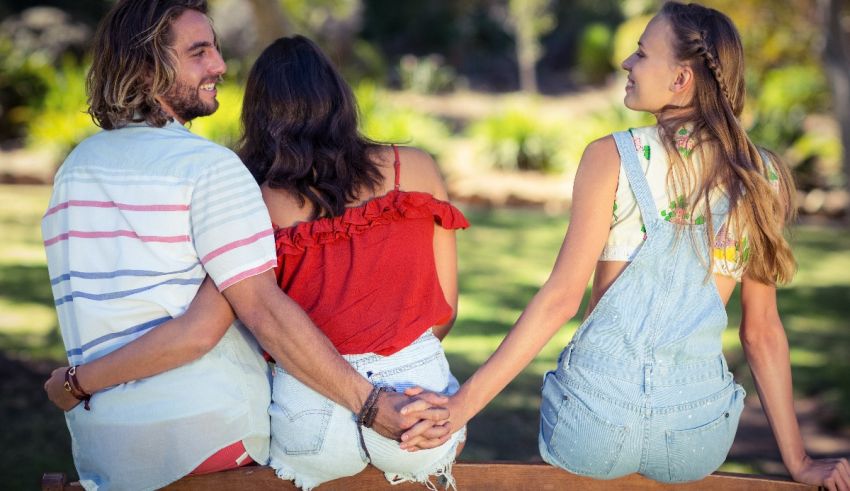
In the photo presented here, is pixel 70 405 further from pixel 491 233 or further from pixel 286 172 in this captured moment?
pixel 491 233

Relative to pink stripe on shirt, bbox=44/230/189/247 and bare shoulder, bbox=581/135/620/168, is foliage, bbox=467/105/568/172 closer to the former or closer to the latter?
bare shoulder, bbox=581/135/620/168

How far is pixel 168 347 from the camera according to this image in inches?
87.8

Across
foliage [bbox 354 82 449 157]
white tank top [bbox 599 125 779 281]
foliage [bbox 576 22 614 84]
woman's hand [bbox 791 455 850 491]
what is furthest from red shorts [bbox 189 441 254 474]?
A: foliage [bbox 576 22 614 84]

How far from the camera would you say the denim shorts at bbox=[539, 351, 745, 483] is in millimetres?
2281

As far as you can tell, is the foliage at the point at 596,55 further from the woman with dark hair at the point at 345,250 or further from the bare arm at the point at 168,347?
the bare arm at the point at 168,347

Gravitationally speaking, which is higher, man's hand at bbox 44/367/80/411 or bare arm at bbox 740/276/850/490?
man's hand at bbox 44/367/80/411

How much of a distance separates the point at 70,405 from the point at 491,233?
8398mm

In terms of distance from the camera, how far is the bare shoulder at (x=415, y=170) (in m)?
2.63

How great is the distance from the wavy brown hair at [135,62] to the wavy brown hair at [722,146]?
1247 millimetres

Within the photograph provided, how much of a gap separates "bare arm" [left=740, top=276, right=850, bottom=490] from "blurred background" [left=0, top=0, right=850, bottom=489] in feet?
2.27

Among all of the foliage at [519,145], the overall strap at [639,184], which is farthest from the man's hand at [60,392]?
the foliage at [519,145]

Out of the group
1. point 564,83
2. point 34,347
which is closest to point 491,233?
point 34,347

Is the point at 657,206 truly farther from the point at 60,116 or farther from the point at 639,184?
the point at 60,116

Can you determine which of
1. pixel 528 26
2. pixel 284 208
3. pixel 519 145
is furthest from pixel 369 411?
pixel 528 26
